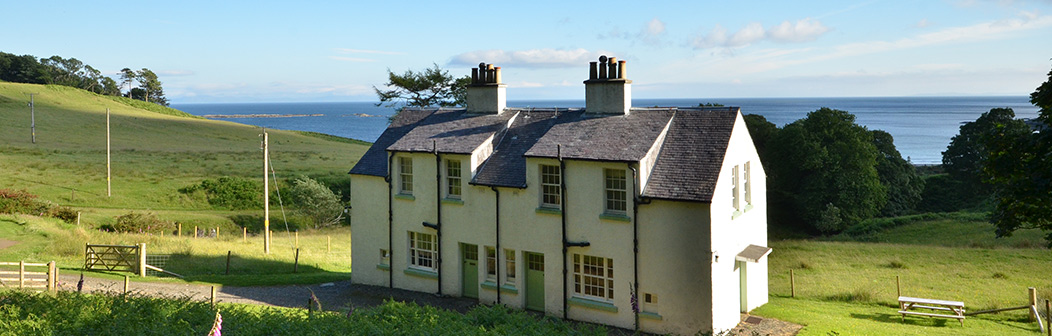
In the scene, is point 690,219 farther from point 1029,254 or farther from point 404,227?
point 1029,254

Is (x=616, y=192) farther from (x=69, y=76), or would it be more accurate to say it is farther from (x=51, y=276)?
(x=69, y=76)

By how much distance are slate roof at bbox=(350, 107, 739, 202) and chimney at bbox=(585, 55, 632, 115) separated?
14.1 inches

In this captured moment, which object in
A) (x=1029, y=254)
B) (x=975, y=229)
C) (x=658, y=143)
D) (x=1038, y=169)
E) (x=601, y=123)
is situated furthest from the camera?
(x=975, y=229)

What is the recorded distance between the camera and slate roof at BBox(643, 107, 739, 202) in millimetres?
22298

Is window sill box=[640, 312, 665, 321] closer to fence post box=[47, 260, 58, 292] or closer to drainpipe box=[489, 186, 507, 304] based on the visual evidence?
drainpipe box=[489, 186, 507, 304]

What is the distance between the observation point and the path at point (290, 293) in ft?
88.5

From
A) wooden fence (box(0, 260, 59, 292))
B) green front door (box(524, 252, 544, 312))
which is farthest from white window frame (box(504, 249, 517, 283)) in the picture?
wooden fence (box(0, 260, 59, 292))

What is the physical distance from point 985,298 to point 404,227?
870 inches

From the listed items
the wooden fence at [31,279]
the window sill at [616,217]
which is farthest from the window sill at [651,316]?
the wooden fence at [31,279]

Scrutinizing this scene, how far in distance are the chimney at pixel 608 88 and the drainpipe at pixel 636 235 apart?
390cm

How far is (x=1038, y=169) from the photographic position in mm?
20516

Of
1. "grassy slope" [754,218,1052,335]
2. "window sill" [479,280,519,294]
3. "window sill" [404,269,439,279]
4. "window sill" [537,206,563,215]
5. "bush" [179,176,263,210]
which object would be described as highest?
"window sill" [537,206,563,215]

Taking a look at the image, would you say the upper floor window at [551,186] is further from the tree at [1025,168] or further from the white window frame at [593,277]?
the tree at [1025,168]

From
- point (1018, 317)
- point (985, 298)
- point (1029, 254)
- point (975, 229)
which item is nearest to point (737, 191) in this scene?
point (1018, 317)
